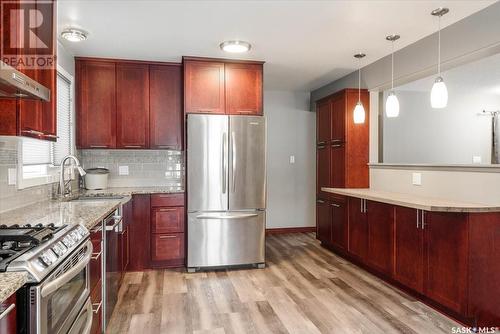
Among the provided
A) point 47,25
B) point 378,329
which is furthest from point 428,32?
point 47,25

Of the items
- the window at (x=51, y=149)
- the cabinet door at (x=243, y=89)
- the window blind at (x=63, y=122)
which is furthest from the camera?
the cabinet door at (x=243, y=89)

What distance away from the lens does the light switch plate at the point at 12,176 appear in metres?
2.32

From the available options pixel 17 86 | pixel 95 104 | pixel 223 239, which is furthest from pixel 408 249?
pixel 95 104

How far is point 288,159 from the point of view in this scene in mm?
5688

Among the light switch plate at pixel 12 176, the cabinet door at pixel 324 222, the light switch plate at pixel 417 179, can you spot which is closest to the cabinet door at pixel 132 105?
the light switch plate at pixel 12 176

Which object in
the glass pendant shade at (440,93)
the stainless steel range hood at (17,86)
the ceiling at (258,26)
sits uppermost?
the ceiling at (258,26)

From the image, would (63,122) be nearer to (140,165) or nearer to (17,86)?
(140,165)

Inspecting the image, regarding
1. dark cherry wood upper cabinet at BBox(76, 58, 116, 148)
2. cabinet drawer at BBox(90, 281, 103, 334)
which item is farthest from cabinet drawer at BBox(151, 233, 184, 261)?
cabinet drawer at BBox(90, 281, 103, 334)

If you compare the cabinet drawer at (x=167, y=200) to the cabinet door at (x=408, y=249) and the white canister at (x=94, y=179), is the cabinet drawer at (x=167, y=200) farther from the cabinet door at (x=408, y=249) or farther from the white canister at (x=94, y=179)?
the cabinet door at (x=408, y=249)

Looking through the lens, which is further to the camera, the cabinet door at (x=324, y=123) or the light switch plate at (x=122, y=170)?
the cabinet door at (x=324, y=123)

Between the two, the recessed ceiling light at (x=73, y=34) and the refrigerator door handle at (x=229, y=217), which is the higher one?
the recessed ceiling light at (x=73, y=34)

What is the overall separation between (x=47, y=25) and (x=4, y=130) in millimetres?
621

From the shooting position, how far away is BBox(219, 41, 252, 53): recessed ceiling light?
3293 millimetres

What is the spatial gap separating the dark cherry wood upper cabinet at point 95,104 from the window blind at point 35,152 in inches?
27.7
